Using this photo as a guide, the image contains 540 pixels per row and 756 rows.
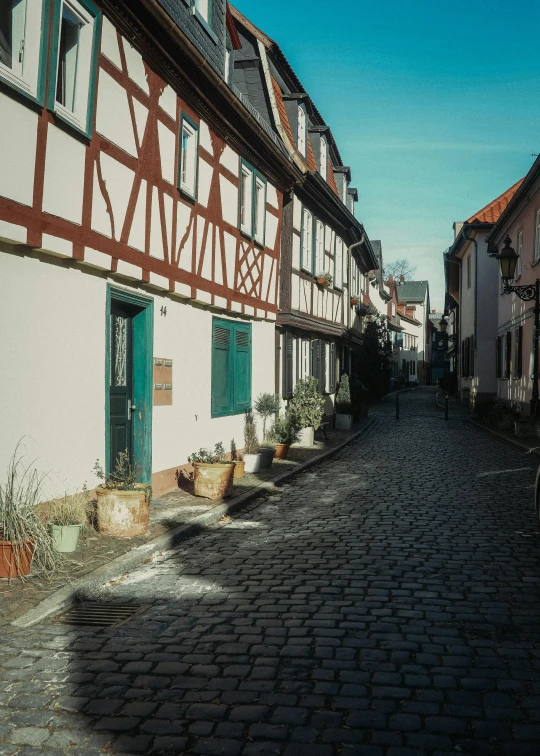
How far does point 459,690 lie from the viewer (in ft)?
13.1

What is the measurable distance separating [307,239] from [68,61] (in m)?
11.8

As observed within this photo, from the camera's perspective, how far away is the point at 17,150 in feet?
22.2

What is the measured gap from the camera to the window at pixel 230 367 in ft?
42.0

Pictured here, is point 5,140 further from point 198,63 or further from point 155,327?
point 198,63

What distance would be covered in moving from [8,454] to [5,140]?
268 centimetres

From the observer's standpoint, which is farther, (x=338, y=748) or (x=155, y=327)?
(x=155, y=327)

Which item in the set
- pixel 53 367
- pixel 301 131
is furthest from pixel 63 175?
pixel 301 131

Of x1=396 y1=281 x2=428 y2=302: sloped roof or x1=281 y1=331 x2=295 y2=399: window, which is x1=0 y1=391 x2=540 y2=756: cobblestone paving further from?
x1=396 y1=281 x2=428 y2=302: sloped roof

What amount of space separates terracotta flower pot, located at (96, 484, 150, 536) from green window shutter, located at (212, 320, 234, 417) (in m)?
4.98

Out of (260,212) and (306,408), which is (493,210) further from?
(260,212)

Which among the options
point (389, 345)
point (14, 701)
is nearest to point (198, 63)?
point (14, 701)

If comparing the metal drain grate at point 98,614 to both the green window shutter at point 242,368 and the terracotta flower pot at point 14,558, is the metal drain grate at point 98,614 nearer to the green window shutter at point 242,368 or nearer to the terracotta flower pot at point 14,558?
the terracotta flower pot at point 14,558

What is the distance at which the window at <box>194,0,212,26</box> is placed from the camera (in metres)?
11.7

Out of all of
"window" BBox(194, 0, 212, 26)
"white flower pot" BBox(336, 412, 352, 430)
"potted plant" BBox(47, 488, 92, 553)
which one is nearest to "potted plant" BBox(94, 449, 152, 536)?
"potted plant" BBox(47, 488, 92, 553)
